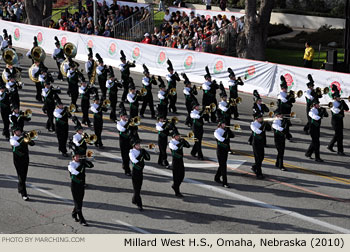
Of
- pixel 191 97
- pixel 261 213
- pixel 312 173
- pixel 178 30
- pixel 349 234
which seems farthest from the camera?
pixel 178 30

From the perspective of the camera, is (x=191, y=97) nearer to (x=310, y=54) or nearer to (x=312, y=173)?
(x=312, y=173)

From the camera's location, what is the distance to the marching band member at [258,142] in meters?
16.6

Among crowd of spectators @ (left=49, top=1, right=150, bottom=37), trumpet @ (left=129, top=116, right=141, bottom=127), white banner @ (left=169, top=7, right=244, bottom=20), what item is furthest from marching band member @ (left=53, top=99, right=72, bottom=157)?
white banner @ (left=169, top=7, right=244, bottom=20)

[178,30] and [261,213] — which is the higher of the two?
[178,30]

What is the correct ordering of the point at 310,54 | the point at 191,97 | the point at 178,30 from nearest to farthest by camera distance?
the point at 191,97
the point at 310,54
the point at 178,30

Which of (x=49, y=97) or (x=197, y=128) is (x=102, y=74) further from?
(x=197, y=128)

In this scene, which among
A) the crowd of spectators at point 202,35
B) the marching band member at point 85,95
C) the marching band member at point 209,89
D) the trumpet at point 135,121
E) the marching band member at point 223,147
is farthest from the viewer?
the crowd of spectators at point 202,35

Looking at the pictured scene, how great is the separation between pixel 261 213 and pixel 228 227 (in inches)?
46.0

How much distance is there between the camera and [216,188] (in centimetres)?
1605

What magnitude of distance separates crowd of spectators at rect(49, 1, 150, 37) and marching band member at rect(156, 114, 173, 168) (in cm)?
1632

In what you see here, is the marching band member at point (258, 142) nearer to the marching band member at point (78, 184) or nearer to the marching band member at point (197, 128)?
the marching band member at point (197, 128)

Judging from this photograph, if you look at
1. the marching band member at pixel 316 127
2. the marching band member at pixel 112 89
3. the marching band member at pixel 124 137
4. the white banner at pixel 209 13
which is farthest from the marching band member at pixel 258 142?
the white banner at pixel 209 13

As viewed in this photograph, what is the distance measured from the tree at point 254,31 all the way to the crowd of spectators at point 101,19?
715cm

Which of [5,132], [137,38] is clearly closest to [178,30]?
[137,38]
